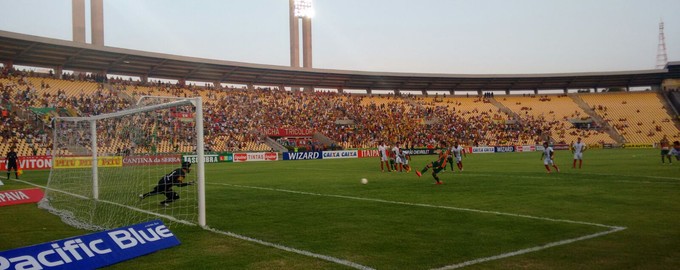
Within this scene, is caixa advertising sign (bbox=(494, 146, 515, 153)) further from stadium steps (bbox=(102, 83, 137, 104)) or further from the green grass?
the green grass

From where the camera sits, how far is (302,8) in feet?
212

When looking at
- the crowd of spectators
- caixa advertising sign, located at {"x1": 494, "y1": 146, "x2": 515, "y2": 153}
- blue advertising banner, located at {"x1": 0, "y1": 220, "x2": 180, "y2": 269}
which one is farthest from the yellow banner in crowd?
caixa advertising sign, located at {"x1": 494, "y1": 146, "x2": 515, "y2": 153}

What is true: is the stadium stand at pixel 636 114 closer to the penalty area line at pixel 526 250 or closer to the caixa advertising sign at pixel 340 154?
the caixa advertising sign at pixel 340 154

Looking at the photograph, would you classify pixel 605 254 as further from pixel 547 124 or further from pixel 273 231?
pixel 547 124

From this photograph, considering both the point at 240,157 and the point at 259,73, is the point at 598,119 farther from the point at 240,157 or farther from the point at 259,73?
the point at 240,157

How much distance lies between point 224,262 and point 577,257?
510cm

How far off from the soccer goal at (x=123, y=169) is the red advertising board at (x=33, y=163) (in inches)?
472

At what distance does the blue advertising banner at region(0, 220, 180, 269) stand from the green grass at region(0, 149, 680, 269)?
236 millimetres

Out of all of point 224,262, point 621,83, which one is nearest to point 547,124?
point 621,83

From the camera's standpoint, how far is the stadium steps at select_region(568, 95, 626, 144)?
217ft

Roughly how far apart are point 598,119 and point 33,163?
6863cm

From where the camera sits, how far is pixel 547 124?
6794cm

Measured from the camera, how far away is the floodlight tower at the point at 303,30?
2527 inches

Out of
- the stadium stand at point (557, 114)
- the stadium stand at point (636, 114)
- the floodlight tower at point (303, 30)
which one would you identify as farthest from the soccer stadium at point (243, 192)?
the stadium stand at point (636, 114)
